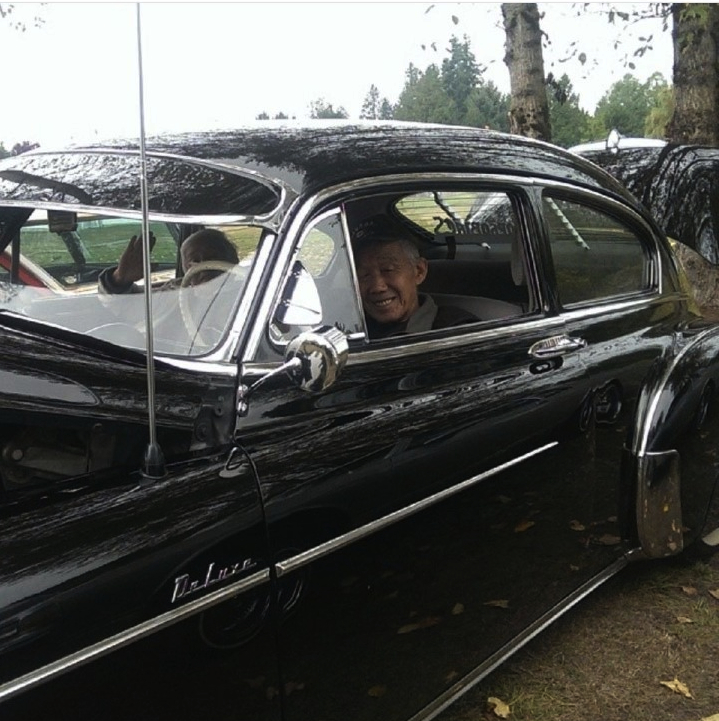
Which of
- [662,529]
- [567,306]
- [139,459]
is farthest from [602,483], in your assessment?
[139,459]

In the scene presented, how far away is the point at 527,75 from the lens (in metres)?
8.26

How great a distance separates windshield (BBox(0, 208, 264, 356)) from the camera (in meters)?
1.94

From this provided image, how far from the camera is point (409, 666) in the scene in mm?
2062

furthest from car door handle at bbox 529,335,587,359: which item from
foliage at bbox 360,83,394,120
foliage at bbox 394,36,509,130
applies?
foliage at bbox 394,36,509,130

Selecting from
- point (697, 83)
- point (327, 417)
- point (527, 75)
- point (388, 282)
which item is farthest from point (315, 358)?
point (697, 83)

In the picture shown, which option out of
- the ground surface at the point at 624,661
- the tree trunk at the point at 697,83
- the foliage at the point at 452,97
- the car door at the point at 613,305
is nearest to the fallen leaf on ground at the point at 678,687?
the ground surface at the point at 624,661

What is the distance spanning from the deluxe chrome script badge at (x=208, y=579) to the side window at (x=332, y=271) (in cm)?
72

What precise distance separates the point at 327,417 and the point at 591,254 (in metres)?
1.57

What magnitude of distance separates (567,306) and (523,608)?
1.05 metres

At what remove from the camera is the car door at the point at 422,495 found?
183 centimetres

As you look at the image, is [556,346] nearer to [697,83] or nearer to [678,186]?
[678,186]

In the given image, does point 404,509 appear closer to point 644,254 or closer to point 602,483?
point 602,483

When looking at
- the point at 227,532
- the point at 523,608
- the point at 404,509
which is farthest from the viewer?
the point at 523,608

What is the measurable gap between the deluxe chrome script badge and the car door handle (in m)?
1.31
